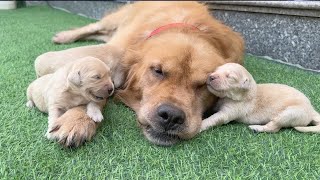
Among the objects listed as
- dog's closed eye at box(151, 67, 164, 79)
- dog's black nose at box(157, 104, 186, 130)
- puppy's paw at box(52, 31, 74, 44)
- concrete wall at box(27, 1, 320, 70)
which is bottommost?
puppy's paw at box(52, 31, 74, 44)

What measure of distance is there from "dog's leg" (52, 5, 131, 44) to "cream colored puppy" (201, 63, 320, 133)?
2430 millimetres

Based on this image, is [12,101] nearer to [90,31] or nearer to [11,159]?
[11,159]

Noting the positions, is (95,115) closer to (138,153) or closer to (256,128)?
(138,153)

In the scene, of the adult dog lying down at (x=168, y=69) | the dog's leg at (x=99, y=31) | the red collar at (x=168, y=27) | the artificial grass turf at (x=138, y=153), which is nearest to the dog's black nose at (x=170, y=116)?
the adult dog lying down at (x=168, y=69)

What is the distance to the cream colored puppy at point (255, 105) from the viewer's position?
219 cm

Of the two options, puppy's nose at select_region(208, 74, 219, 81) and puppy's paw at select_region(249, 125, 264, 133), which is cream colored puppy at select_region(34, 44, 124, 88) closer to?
puppy's nose at select_region(208, 74, 219, 81)

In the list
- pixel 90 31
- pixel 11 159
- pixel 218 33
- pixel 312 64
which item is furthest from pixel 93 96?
pixel 90 31

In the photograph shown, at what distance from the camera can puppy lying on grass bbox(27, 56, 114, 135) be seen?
2.04 metres

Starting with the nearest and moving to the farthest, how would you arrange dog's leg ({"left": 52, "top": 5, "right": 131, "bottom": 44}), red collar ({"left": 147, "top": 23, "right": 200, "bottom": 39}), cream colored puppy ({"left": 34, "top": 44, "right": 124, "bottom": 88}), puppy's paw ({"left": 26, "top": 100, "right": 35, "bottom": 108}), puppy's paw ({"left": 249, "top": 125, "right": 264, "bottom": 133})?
1. puppy's paw ({"left": 249, "top": 125, "right": 264, "bottom": 133})
2. puppy's paw ({"left": 26, "top": 100, "right": 35, "bottom": 108})
3. cream colored puppy ({"left": 34, "top": 44, "right": 124, "bottom": 88})
4. red collar ({"left": 147, "top": 23, "right": 200, "bottom": 39})
5. dog's leg ({"left": 52, "top": 5, "right": 131, "bottom": 44})

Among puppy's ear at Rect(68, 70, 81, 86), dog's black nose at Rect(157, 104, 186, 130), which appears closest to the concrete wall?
dog's black nose at Rect(157, 104, 186, 130)

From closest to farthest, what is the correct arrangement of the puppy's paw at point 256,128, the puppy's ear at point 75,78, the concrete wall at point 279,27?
the puppy's ear at point 75,78 < the puppy's paw at point 256,128 < the concrete wall at point 279,27

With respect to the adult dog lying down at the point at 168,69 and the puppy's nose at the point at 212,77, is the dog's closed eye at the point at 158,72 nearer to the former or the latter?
the adult dog lying down at the point at 168,69

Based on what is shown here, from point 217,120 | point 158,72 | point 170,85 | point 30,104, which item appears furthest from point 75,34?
point 217,120

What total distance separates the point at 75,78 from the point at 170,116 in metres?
0.53
